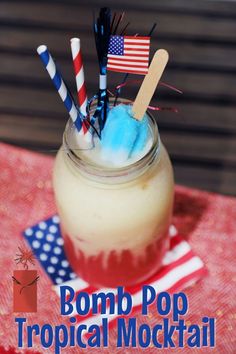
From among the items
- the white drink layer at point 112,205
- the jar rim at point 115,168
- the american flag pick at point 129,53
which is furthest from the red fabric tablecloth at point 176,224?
the american flag pick at point 129,53

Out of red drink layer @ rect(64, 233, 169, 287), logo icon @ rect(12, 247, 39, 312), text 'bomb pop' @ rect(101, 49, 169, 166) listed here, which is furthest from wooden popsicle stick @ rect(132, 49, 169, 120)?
logo icon @ rect(12, 247, 39, 312)

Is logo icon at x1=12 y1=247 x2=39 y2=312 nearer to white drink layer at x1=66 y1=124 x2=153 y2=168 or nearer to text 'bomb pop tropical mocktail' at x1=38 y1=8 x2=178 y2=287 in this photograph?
text 'bomb pop tropical mocktail' at x1=38 y1=8 x2=178 y2=287

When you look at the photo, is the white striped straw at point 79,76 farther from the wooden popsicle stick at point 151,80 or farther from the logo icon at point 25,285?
the logo icon at point 25,285

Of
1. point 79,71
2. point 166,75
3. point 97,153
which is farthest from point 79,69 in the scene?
point 166,75

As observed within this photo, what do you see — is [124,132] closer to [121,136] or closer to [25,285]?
[121,136]

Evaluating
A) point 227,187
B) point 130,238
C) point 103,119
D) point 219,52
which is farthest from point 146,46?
point 219,52

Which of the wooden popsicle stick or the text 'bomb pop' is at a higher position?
the wooden popsicle stick
